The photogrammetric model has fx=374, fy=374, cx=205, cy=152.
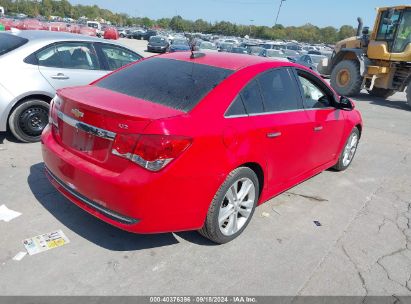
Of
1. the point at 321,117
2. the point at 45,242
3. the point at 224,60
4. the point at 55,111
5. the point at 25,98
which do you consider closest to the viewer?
the point at 45,242

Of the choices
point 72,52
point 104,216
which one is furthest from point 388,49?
point 104,216

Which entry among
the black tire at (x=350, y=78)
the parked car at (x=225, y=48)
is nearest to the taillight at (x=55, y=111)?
the black tire at (x=350, y=78)

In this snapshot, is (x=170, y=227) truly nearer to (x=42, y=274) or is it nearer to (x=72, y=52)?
(x=42, y=274)

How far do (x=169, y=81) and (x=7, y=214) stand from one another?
6.42 feet

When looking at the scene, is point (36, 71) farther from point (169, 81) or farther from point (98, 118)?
point (98, 118)

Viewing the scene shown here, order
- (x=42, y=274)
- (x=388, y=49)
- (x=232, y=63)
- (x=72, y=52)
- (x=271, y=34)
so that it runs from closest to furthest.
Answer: (x=42, y=274), (x=232, y=63), (x=72, y=52), (x=388, y=49), (x=271, y=34)

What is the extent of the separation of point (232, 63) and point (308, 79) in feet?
4.13

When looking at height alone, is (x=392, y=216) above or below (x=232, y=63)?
below

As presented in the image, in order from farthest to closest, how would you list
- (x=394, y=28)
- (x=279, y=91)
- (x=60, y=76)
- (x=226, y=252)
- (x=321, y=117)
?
1. (x=394, y=28)
2. (x=60, y=76)
3. (x=321, y=117)
4. (x=279, y=91)
5. (x=226, y=252)

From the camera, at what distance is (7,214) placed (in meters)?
3.50

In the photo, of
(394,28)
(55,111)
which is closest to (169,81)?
(55,111)

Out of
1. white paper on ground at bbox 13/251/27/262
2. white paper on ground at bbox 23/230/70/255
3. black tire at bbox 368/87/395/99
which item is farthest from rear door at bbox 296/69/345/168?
black tire at bbox 368/87/395/99

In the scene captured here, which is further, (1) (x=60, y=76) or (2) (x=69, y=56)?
(2) (x=69, y=56)

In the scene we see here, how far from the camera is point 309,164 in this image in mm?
4336
